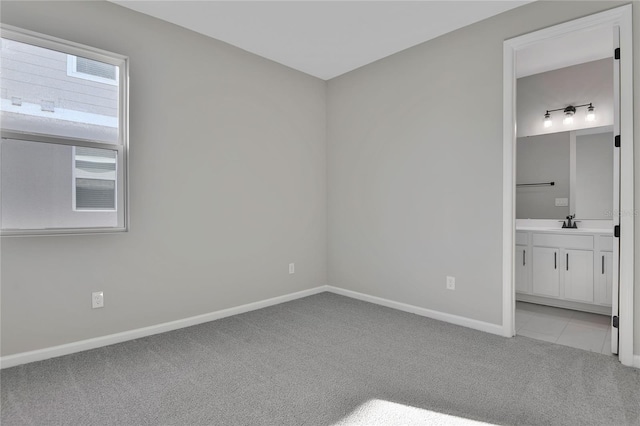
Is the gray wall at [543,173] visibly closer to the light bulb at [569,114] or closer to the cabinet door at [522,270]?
the light bulb at [569,114]

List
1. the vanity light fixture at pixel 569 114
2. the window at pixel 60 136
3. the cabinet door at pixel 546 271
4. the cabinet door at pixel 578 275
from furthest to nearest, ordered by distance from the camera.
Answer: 1. the vanity light fixture at pixel 569 114
2. the cabinet door at pixel 546 271
3. the cabinet door at pixel 578 275
4. the window at pixel 60 136

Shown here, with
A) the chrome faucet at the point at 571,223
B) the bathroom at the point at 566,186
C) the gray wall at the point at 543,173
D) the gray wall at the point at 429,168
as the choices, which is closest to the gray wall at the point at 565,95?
the bathroom at the point at 566,186

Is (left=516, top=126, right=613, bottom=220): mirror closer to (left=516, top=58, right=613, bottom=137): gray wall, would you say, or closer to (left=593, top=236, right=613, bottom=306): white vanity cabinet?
(left=516, top=58, right=613, bottom=137): gray wall

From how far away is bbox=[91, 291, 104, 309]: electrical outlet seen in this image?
2.53 metres

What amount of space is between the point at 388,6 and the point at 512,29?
3.39ft

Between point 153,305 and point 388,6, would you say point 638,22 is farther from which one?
point 153,305

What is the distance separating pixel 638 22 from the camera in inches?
87.7

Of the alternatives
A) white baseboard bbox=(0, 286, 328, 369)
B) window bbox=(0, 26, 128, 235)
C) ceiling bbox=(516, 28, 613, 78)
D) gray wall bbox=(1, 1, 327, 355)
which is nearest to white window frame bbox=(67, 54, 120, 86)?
window bbox=(0, 26, 128, 235)

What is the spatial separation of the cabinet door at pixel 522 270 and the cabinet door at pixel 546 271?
70 mm

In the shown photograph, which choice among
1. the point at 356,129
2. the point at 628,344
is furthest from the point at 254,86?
the point at 628,344

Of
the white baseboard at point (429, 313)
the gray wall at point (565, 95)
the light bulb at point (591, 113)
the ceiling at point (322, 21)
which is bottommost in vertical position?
the white baseboard at point (429, 313)

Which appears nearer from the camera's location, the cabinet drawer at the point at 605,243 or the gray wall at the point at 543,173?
the cabinet drawer at the point at 605,243

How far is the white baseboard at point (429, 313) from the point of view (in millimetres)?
2883

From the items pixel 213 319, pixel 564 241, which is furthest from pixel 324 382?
pixel 564 241
